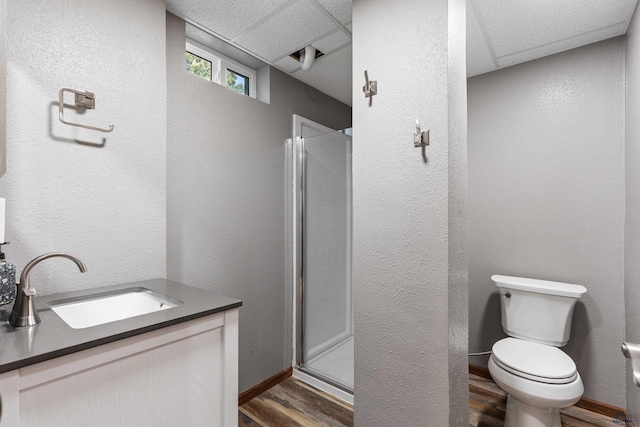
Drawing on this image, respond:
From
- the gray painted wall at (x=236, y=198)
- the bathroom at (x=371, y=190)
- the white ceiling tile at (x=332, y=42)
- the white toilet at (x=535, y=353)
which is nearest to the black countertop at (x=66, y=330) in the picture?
the bathroom at (x=371, y=190)

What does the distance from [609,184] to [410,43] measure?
5.25ft

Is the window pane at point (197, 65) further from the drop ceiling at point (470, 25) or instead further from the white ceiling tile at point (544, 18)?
the white ceiling tile at point (544, 18)

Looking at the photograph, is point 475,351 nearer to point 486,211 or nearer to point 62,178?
point 486,211

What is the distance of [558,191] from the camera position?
2053 mm

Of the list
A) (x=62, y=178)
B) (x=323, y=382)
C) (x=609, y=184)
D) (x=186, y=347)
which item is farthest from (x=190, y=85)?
(x=609, y=184)

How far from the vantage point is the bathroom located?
126cm

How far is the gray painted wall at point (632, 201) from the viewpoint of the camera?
5.02ft

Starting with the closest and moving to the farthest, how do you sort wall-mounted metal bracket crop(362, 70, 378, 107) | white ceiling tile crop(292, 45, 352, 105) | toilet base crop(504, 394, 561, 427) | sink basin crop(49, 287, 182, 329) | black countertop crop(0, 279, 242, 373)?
black countertop crop(0, 279, 242, 373) < sink basin crop(49, 287, 182, 329) < wall-mounted metal bracket crop(362, 70, 378, 107) < toilet base crop(504, 394, 561, 427) < white ceiling tile crop(292, 45, 352, 105)

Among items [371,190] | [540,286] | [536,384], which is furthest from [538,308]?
[371,190]

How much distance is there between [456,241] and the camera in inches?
52.2

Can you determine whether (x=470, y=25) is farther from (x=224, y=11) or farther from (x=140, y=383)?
(x=140, y=383)

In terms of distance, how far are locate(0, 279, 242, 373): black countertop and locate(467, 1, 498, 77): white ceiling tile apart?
1.91 m

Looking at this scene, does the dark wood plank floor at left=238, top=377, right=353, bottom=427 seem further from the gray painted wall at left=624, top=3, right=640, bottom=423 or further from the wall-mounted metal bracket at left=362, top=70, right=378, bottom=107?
the wall-mounted metal bracket at left=362, top=70, right=378, bottom=107

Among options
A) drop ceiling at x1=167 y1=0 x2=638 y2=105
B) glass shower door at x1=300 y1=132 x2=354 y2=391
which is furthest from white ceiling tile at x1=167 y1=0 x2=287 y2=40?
glass shower door at x1=300 y1=132 x2=354 y2=391
